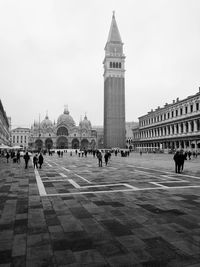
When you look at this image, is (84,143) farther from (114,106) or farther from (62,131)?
(114,106)

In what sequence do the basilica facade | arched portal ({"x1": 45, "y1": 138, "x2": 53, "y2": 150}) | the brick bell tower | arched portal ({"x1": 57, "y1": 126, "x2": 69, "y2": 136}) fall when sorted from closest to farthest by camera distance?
the brick bell tower < the basilica facade < arched portal ({"x1": 45, "y1": 138, "x2": 53, "y2": 150}) < arched portal ({"x1": 57, "y1": 126, "x2": 69, "y2": 136})

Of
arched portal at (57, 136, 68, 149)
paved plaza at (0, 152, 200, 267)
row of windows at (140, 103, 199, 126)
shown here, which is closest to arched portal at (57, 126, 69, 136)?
→ arched portal at (57, 136, 68, 149)

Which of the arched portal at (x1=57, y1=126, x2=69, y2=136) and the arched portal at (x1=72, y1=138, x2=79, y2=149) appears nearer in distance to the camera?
the arched portal at (x1=72, y1=138, x2=79, y2=149)

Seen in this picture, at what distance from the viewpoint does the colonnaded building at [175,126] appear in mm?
51156

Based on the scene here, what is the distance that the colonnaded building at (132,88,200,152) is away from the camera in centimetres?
5116

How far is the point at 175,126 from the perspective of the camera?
59812 millimetres

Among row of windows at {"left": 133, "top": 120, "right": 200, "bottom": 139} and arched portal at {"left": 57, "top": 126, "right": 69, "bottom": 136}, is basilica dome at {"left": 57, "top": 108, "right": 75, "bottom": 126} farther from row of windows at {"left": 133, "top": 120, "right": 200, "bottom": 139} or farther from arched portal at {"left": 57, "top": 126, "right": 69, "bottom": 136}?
row of windows at {"left": 133, "top": 120, "right": 200, "bottom": 139}

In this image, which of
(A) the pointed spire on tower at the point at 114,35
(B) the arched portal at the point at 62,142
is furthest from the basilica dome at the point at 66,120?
(A) the pointed spire on tower at the point at 114,35

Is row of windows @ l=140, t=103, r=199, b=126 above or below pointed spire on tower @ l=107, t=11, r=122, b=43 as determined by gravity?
below

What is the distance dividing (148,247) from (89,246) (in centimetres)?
111

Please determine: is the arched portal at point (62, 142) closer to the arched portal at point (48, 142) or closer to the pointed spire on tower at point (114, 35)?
the arched portal at point (48, 142)

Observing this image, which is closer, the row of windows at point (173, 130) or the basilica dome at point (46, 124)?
the row of windows at point (173, 130)

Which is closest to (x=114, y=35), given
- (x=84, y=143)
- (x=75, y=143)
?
(x=84, y=143)

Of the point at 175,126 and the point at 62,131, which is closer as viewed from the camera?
the point at 175,126
